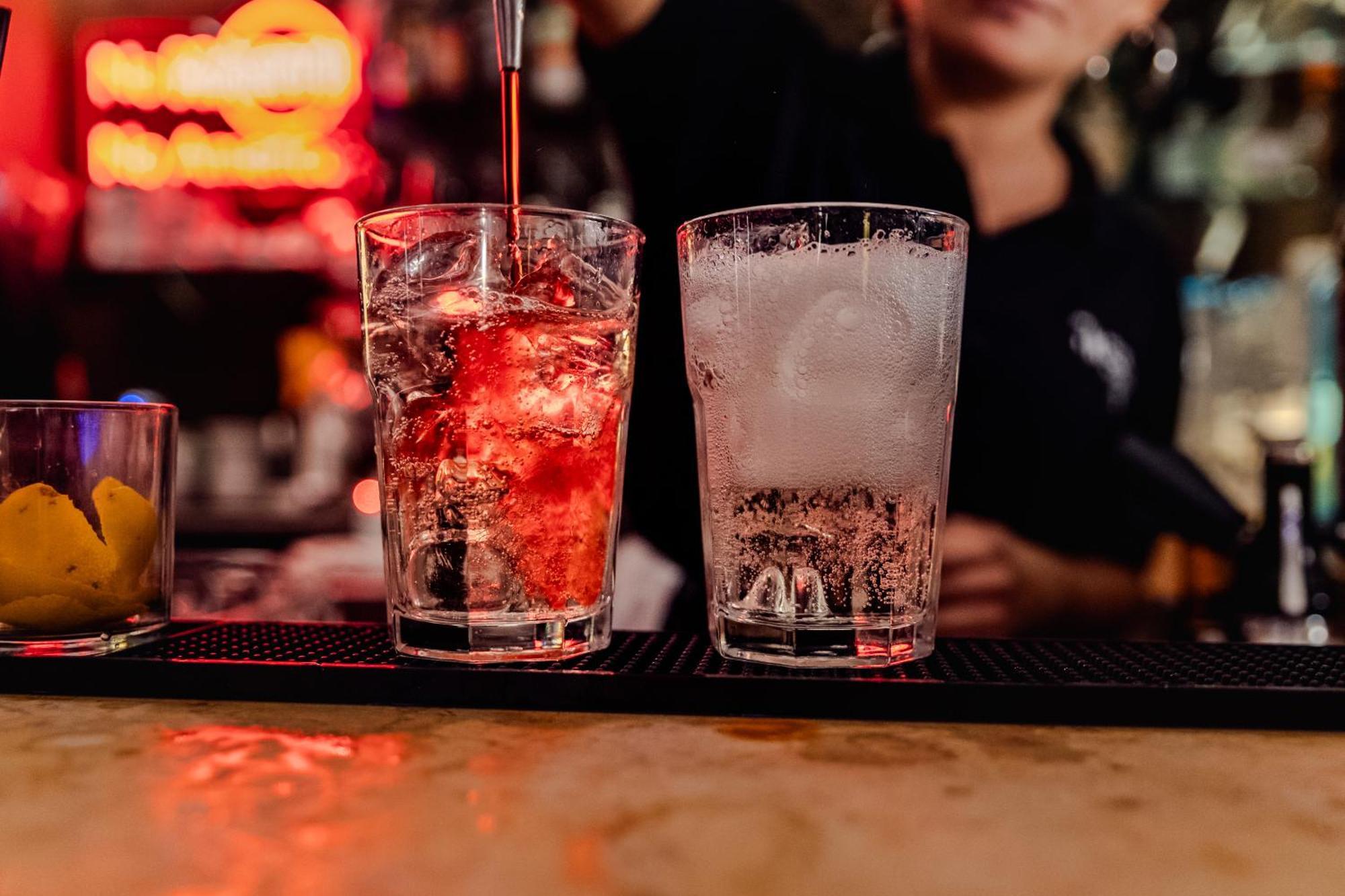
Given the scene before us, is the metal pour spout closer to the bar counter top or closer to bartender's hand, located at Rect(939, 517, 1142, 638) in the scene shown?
the bar counter top

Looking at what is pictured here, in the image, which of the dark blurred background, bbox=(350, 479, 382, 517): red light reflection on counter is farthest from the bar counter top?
bbox=(350, 479, 382, 517): red light reflection on counter

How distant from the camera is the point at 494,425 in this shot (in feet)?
2.34

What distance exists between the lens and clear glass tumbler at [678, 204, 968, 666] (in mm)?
684

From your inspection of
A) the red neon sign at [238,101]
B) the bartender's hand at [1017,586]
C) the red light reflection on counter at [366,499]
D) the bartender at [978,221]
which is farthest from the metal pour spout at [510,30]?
the red neon sign at [238,101]

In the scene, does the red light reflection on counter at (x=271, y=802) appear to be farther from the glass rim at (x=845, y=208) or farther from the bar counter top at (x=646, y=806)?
the glass rim at (x=845, y=208)

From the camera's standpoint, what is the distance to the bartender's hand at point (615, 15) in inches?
53.9

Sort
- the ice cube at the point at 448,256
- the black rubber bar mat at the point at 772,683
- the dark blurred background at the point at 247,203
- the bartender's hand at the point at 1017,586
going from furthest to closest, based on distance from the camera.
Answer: the dark blurred background at the point at 247,203, the bartender's hand at the point at 1017,586, the ice cube at the point at 448,256, the black rubber bar mat at the point at 772,683

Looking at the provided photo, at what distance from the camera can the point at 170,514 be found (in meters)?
0.80

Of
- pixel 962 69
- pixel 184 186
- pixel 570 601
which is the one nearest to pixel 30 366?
pixel 184 186

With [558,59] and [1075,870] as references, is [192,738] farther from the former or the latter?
[558,59]

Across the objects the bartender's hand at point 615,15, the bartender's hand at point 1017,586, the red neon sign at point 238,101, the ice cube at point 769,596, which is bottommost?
the bartender's hand at point 1017,586

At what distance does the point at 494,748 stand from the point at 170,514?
398 millimetres

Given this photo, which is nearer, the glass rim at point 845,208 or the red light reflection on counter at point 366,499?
the glass rim at point 845,208

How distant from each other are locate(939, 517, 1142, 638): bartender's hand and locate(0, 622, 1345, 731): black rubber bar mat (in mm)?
754
